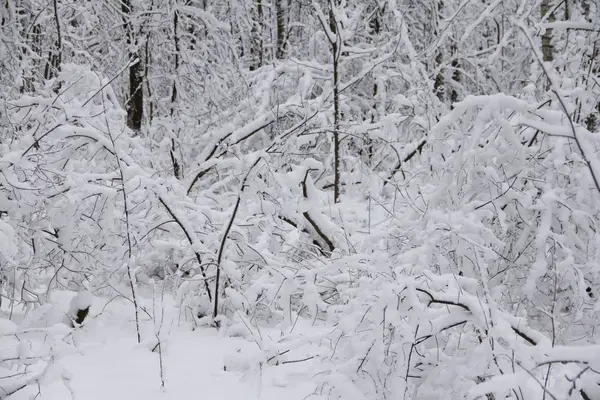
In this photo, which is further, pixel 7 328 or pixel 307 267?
pixel 307 267

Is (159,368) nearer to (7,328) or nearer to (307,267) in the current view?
(7,328)

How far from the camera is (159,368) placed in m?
3.26

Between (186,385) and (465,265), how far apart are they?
1.63m

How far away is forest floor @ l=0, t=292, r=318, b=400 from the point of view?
286 cm

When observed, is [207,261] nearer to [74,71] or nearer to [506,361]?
[74,71]

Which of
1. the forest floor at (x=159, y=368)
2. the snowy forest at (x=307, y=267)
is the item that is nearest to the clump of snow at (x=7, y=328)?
the snowy forest at (x=307, y=267)

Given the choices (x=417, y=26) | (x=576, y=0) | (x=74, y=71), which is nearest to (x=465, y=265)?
(x=74, y=71)

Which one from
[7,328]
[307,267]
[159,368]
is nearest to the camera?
[7,328]

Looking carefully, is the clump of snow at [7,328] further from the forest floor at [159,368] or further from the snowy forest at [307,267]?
the forest floor at [159,368]

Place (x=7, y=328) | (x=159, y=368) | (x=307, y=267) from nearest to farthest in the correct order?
(x=7, y=328)
(x=159, y=368)
(x=307, y=267)

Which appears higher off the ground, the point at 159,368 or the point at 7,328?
the point at 7,328

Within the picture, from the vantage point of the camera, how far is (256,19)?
13.8 meters

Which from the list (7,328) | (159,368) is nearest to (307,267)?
(159,368)

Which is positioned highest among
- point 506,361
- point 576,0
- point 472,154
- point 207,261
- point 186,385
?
point 576,0
